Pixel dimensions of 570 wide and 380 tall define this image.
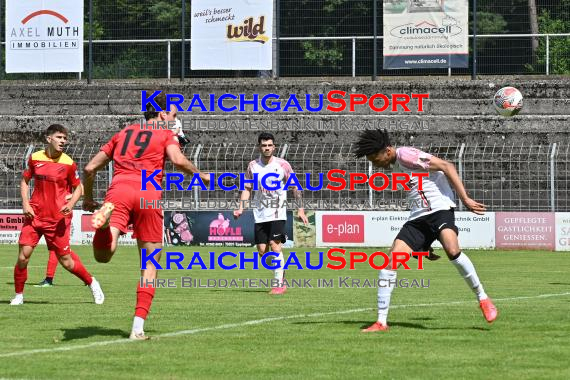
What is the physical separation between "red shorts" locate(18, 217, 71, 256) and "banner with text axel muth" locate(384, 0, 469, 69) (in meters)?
20.6

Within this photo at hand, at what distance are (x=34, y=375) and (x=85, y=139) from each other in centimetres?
2553

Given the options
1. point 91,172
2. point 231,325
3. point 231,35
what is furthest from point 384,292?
point 231,35

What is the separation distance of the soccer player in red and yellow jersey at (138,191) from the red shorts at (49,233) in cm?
409

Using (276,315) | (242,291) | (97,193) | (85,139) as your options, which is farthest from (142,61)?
(276,315)

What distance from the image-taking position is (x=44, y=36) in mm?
35594

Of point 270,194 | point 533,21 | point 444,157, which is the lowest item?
point 270,194

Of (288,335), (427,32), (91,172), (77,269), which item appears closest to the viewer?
(91,172)

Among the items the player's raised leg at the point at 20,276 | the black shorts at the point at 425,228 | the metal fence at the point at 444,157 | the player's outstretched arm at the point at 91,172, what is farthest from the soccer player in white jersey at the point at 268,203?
the metal fence at the point at 444,157

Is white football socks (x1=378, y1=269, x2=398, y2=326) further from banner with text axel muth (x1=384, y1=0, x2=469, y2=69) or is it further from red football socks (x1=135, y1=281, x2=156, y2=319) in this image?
banner with text axel muth (x1=384, y1=0, x2=469, y2=69)

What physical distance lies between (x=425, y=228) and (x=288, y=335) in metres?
1.73

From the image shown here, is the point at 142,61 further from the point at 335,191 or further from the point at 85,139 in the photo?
the point at 335,191

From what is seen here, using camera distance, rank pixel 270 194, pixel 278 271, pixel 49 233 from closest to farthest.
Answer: pixel 49 233 → pixel 278 271 → pixel 270 194

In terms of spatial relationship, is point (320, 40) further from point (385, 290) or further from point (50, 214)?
point (385, 290)

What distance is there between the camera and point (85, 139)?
33281 mm
